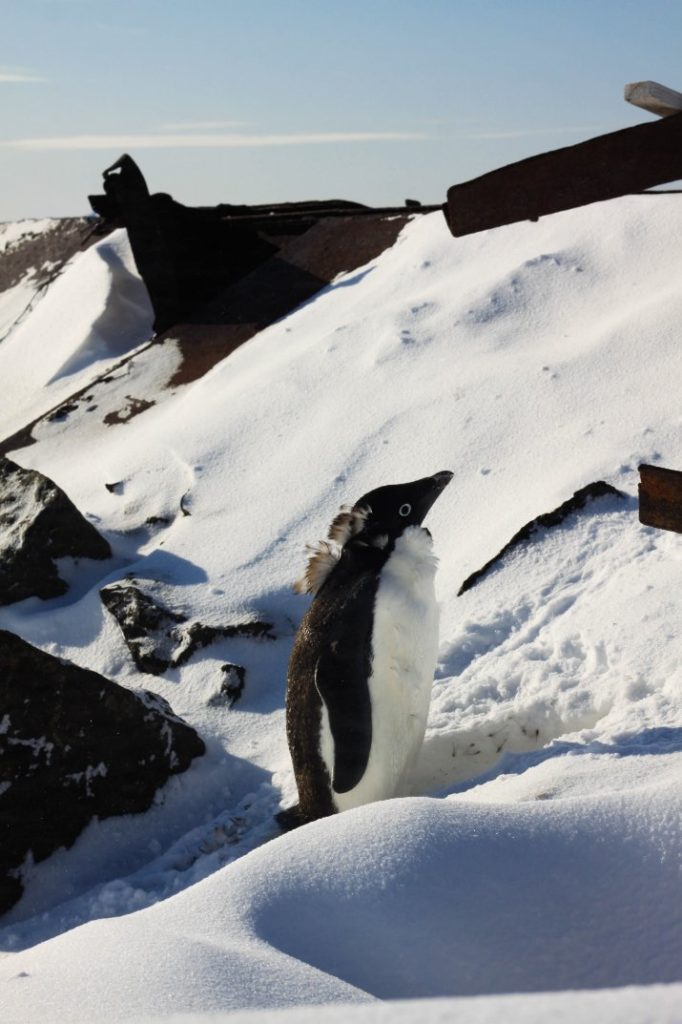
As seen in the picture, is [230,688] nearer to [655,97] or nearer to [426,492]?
[426,492]

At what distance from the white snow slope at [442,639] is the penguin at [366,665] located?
207 mm

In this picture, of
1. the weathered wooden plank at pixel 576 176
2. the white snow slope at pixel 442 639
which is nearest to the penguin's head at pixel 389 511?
the white snow slope at pixel 442 639

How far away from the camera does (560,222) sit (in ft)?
20.8

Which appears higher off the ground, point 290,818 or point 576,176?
point 576,176

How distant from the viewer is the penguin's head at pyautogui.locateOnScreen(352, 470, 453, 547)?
3.74 m

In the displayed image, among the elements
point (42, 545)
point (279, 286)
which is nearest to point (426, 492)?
→ point (42, 545)

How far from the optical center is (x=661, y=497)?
2.57 m

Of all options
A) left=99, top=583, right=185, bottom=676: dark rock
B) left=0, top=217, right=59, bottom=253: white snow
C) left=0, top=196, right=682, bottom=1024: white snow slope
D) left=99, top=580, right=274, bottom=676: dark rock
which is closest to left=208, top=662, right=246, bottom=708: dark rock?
left=0, top=196, right=682, bottom=1024: white snow slope

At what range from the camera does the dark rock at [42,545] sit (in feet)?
17.8

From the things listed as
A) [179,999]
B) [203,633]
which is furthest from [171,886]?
[179,999]

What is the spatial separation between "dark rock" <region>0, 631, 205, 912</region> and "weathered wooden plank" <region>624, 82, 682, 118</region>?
2.42 metres

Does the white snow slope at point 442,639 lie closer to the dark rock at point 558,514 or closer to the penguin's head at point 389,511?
the dark rock at point 558,514

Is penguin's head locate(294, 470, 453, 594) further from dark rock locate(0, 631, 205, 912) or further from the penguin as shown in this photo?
dark rock locate(0, 631, 205, 912)

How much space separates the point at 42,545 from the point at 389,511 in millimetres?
2265
